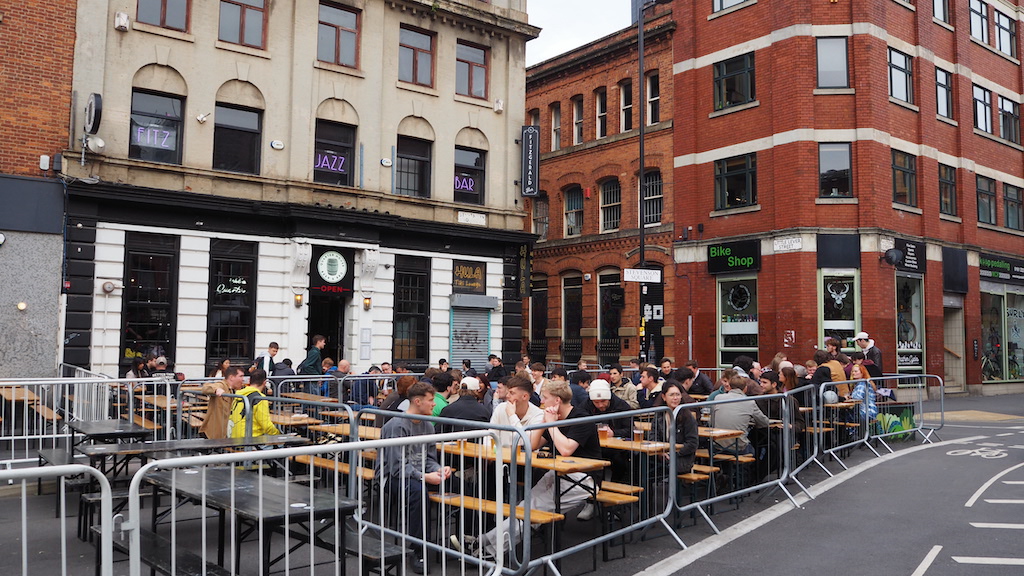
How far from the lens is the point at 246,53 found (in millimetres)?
18969

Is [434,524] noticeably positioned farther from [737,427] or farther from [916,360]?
[916,360]

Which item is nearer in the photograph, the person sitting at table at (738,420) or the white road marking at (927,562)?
the white road marking at (927,562)

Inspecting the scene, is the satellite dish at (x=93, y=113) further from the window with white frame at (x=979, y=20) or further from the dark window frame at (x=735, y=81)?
the window with white frame at (x=979, y=20)

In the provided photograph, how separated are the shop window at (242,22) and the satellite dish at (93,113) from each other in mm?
3622

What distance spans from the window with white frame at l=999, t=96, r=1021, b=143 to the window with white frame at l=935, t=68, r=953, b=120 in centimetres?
420

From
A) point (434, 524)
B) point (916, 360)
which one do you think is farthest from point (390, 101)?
point (916, 360)

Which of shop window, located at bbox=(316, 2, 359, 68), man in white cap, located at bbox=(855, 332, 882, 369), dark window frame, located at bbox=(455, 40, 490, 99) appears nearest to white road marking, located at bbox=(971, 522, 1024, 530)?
man in white cap, located at bbox=(855, 332, 882, 369)

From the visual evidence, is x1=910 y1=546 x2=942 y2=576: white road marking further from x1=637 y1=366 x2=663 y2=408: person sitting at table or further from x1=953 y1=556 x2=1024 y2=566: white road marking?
x1=637 y1=366 x2=663 y2=408: person sitting at table

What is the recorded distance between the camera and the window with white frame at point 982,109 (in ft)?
92.6

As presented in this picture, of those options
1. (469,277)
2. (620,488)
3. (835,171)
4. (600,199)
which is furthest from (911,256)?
(620,488)

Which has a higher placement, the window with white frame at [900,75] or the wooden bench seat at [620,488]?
the window with white frame at [900,75]

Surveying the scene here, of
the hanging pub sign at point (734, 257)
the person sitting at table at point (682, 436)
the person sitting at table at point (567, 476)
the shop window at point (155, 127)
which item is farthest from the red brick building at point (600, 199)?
the person sitting at table at point (567, 476)

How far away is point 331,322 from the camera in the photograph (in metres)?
20.6

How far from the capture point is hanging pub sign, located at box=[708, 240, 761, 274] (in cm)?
2444
